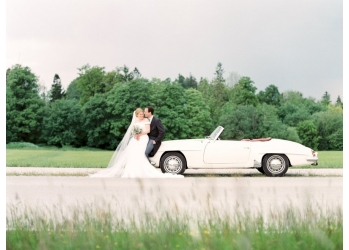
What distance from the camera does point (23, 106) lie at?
27.5m

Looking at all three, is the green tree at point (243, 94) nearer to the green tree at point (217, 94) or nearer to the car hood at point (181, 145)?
the green tree at point (217, 94)

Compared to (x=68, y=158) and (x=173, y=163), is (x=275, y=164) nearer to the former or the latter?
(x=173, y=163)

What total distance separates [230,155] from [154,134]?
1.85 meters

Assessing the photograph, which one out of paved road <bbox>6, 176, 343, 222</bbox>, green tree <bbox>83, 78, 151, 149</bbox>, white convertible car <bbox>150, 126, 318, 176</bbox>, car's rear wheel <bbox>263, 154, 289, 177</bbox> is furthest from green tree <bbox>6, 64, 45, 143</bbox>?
car's rear wheel <bbox>263, 154, 289, 177</bbox>

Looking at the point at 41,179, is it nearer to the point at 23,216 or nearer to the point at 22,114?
the point at 23,216

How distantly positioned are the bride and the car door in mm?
1000

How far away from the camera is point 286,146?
13.5 meters

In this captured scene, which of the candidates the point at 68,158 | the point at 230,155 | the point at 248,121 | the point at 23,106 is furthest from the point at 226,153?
the point at 23,106

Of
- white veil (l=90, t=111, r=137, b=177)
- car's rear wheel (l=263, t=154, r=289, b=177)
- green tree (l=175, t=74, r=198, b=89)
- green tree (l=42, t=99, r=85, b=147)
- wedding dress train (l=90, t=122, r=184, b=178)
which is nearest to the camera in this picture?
wedding dress train (l=90, t=122, r=184, b=178)

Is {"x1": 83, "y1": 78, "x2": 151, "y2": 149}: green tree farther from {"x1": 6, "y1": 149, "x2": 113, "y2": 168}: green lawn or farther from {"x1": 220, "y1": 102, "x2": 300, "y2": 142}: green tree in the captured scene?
{"x1": 220, "y1": 102, "x2": 300, "y2": 142}: green tree

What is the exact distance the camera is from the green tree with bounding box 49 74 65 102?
22859 mm

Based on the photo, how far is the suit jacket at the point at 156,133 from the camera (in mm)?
13500
